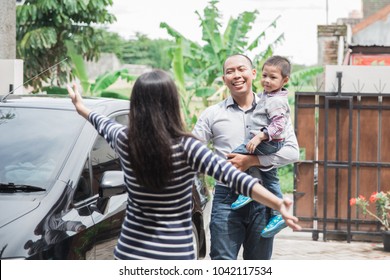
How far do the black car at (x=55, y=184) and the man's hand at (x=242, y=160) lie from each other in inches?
26.3

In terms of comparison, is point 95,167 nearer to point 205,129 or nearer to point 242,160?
point 205,129

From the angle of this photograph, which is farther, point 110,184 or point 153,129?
point 110,184

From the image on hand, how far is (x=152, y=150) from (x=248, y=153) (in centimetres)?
145

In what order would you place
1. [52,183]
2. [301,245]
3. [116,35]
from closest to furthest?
1. [52,183]
2. [301,245]
3. [116,35]

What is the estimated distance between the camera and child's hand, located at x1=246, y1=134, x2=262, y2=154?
456 centimetres

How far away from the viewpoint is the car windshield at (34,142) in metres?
4.73

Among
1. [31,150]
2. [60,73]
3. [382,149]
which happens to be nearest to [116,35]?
[60,73]

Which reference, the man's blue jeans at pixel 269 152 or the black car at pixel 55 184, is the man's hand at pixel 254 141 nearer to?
the man's blue jeans at pixel 269 152

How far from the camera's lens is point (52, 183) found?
4.60 m

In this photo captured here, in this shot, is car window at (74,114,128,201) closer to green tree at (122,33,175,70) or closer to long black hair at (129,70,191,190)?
long black hair at (129,70,191,190)

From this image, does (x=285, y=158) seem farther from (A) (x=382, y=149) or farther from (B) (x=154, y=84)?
(A) (x=382, y=149)

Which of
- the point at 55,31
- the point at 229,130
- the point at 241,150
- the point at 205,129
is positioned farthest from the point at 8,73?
the point at 55,31

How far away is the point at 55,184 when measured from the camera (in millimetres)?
4578

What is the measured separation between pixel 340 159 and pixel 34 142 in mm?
5086
